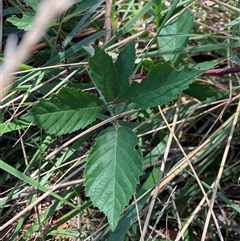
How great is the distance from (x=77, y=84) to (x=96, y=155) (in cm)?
33

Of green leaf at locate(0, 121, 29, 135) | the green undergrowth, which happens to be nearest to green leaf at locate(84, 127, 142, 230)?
the green undergrowth

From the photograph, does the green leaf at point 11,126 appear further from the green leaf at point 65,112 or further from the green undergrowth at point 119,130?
the green leaf at point 65,112

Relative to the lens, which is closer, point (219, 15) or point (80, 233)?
point (80, 233)

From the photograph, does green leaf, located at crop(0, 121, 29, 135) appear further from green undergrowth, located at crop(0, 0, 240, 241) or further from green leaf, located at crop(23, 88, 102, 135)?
green leaf, located at crop(23, 88, 102, 135)

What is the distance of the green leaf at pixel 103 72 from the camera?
838mm

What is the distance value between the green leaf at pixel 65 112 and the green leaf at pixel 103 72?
1.5 inches

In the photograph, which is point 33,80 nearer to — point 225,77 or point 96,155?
point 96,155

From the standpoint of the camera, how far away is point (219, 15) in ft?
4.34

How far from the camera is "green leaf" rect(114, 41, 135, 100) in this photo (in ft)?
2.82

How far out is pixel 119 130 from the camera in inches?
35.0

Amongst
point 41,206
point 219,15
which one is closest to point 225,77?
point 219,15

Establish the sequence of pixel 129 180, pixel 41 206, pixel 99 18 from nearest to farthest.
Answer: pixel 129 180
pixel 41 206
pixel 99 18

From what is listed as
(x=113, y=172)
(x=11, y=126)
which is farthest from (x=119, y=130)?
(x=11, y=126)

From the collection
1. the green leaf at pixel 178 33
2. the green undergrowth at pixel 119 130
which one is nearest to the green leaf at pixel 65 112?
the green undergrowth at pixel 119 130
